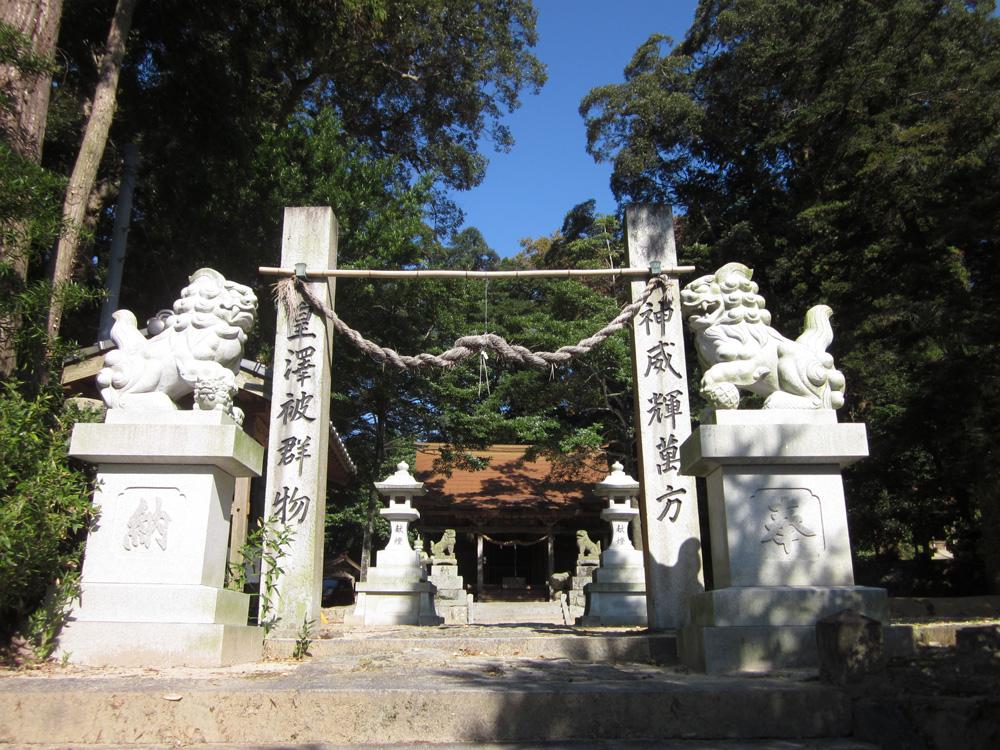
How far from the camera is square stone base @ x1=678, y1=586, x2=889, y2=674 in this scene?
3.75m

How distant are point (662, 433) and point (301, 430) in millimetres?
3189

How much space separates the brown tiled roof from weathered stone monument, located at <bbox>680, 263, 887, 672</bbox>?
50.9 feet

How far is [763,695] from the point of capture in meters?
2.66

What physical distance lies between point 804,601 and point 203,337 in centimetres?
389

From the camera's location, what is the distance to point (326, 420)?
6.59m

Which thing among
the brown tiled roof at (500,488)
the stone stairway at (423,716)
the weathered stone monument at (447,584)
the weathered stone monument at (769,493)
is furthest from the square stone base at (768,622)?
the brown tiled roof at (500,488)

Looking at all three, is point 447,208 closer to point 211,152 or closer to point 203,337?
point 211,152

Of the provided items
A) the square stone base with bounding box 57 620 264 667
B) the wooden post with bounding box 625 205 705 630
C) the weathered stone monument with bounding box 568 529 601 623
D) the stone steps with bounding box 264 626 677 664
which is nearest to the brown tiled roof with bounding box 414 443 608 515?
the weathered stone monument with bounding box 568 529 601 623

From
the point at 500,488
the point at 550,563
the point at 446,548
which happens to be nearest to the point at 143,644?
the point at 446,548

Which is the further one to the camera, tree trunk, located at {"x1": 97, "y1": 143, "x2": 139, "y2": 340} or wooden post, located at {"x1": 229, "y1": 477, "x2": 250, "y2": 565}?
tree trunk, located at {"x1": 97, "y1": 143, "x2": 139, "y2": 340}

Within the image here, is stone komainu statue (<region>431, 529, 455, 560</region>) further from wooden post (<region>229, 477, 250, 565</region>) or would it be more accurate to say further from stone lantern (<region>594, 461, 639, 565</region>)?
wooden post (<region>229, 477, 250, 565</region>)

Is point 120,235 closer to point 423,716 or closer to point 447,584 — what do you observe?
point 447,584

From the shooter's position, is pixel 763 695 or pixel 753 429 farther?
pixel 753 429

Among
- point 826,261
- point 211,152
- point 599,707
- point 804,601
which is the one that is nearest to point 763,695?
point 599,707
